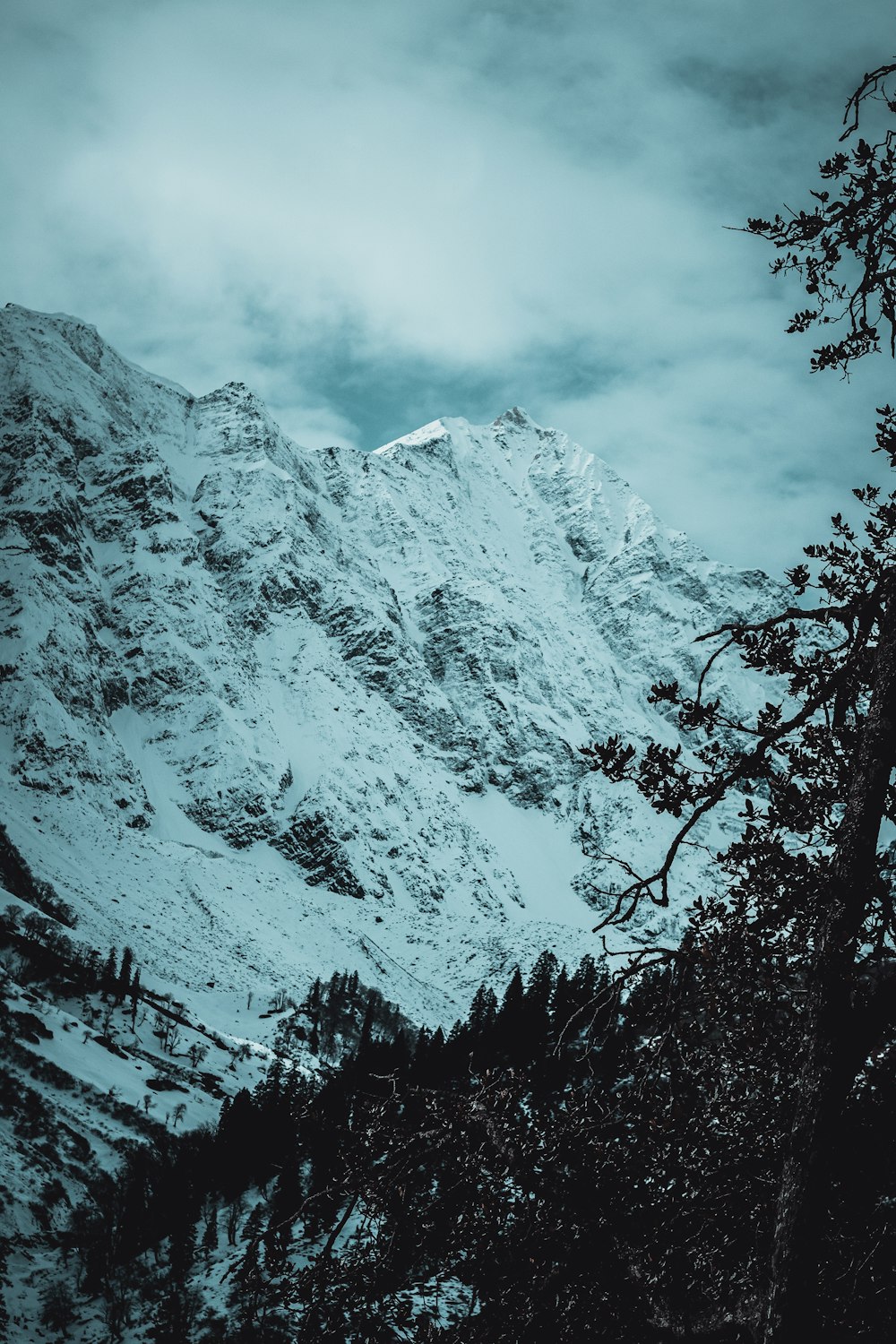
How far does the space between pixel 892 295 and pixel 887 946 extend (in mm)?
3771

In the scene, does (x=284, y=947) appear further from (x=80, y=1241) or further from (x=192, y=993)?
(x=80, y=1241)

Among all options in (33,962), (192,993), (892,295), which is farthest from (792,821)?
(192,993)

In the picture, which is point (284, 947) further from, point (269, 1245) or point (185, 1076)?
point (269, 1245)

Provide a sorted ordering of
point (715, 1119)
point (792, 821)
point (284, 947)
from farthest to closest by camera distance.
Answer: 1. point (284, 947)
2. point (715, 1119)
3. point (792, 821)

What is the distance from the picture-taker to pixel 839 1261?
17.0 ft

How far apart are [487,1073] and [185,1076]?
122511 mm

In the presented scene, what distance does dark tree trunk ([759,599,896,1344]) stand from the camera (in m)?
3.80

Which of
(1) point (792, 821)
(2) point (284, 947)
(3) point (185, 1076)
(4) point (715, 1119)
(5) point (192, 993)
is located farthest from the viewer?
(2) point (284, 947)

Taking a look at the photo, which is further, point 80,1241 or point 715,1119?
point 80,1241

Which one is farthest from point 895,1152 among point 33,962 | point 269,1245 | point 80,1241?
point 33,962

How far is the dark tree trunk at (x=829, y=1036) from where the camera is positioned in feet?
12.5

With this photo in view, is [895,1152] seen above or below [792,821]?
below

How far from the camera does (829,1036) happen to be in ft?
13.2

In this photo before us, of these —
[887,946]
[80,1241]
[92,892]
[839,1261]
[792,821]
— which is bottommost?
[80,1241]
